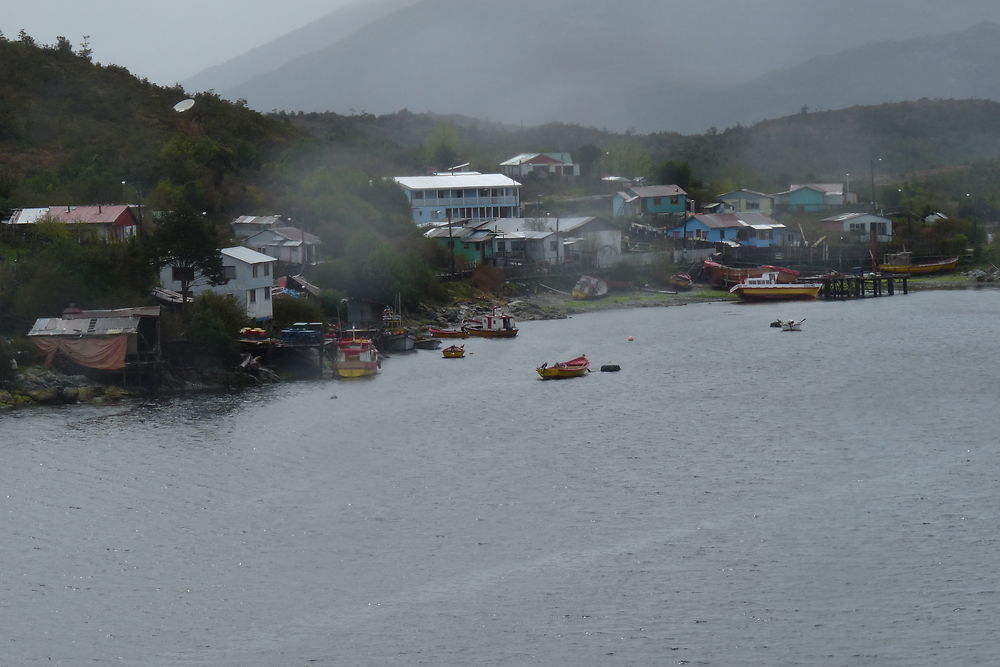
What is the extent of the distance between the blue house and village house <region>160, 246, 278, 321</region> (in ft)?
129

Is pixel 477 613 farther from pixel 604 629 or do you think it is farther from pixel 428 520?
pixel 428 520

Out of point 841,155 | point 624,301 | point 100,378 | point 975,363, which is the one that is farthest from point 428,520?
point 841,155

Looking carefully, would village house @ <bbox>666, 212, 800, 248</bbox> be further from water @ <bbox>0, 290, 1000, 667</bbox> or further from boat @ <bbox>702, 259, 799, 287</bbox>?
water @ <bbox>0, 290, 1000, 667</bbox>

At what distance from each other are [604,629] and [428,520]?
6354mm

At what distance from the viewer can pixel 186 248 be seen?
1716 inches

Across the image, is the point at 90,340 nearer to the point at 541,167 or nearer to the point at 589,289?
the point at 589,289


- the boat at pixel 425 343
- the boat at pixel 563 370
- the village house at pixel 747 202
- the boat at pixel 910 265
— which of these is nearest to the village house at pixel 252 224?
the boat at pixel 425 343

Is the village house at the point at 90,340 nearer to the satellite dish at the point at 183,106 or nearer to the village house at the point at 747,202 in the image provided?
the satellite dish at the point at 183,106

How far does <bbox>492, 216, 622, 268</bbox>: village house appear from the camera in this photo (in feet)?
224

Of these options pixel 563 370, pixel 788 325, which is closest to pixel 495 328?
pixel 563 370

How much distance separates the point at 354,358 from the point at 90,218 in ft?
47.0

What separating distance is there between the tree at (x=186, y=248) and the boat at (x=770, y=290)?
3134 centimetres

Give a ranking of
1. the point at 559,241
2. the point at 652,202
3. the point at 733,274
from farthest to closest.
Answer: the point at 652,202 < the point at 733,274 < the point at 559,241

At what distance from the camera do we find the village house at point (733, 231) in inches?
3009
